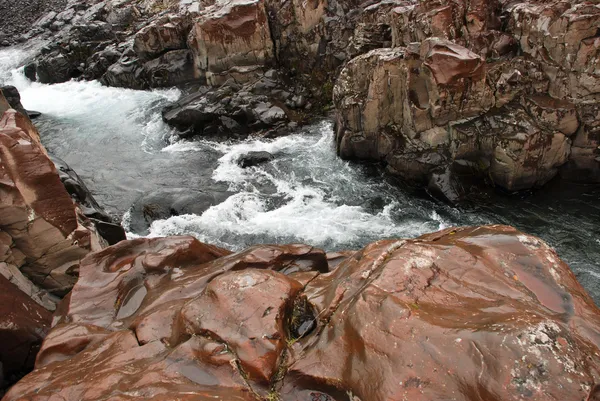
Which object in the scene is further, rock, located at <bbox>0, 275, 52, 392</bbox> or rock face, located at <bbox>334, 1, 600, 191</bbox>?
rock face, located at <bbox>334, 1, 600, 191</bbox>

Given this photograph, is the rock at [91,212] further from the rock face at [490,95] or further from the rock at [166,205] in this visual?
the rock face at [490,95]

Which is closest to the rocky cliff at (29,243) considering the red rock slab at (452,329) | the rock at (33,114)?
the red rock slab at (452,329)

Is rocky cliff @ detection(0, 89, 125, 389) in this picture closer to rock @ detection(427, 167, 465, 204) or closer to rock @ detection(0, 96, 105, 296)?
rock @ detection(0, 96, 105, 296)

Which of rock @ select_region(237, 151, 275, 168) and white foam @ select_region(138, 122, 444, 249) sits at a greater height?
rock @ select_region(237, 151, 275, 168)

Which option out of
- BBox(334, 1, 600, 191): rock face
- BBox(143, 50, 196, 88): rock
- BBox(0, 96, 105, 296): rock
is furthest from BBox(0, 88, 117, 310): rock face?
BBox(143, 50, 196, 88): rock

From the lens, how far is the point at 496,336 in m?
5.06

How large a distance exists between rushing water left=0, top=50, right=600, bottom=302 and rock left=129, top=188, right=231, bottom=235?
1.32 feet

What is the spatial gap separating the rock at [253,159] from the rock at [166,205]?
8.28 feet

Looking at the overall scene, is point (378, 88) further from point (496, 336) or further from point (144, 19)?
point (144, 19)

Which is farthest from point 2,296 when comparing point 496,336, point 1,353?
point 496,336

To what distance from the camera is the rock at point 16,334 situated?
7.71 metres

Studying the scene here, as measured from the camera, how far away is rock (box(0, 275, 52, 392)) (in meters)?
7.71

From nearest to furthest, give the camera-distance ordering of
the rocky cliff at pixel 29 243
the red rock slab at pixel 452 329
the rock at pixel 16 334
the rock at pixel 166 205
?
the red rock slab at pixel 452 329, the rock at pixel 16 334, the rocky cliff at pixel 29 243, the rock at pixel 166 205

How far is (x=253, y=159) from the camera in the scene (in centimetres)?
2031
